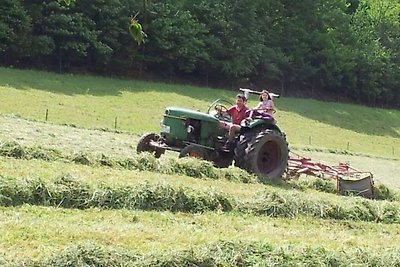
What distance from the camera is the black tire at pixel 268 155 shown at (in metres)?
12.4

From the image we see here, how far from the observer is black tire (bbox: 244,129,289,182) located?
1241 centimetres

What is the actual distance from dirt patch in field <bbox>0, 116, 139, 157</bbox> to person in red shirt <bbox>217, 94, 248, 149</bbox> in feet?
6.34

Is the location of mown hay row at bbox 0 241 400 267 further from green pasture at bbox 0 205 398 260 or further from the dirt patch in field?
the dirt patch in field

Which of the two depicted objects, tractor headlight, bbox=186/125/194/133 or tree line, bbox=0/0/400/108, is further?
tree line, bbox=0/0/400/108

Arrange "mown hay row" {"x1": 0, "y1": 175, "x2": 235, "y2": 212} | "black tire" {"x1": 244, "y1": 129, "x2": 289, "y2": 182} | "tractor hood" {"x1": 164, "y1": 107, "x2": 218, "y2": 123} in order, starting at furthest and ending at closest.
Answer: "tractor hood" {"x1": 164, "y1": 107, "x2": 218, "y2": 123}
"black tire" {"x1": 244, "y1": 129, "x2": 289, "y2": 182}
"mown hay row" {"x1": 0, "y1": 175, "x2": 235, "y2": 212}

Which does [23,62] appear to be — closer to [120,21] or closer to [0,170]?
[120,21]

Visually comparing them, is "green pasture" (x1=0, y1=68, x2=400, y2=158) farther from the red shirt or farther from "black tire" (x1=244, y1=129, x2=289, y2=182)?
"black tire" (x1=244, y1=129, x2=289, y2=182)

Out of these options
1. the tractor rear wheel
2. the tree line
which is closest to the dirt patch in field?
the tractor rear wheel

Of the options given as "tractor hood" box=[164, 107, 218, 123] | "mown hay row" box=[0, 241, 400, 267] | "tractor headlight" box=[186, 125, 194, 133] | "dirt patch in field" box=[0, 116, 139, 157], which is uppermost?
"tractor hood" box=[164, 107, 218, 123]

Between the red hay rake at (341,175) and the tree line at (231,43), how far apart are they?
15420 millimetres

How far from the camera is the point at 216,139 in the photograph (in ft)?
43.1

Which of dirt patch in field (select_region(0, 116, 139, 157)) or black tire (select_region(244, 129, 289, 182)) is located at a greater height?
black tire (select_region(244, 129, 289, 182))

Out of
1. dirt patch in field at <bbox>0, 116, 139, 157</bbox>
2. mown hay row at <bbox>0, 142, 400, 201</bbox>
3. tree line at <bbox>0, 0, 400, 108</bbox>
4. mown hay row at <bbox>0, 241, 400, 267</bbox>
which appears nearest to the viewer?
mown hay row at <bbox>0, 241, 400, 267</bbox>

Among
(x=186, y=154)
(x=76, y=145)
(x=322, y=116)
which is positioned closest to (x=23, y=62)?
(x=322, y=116)
